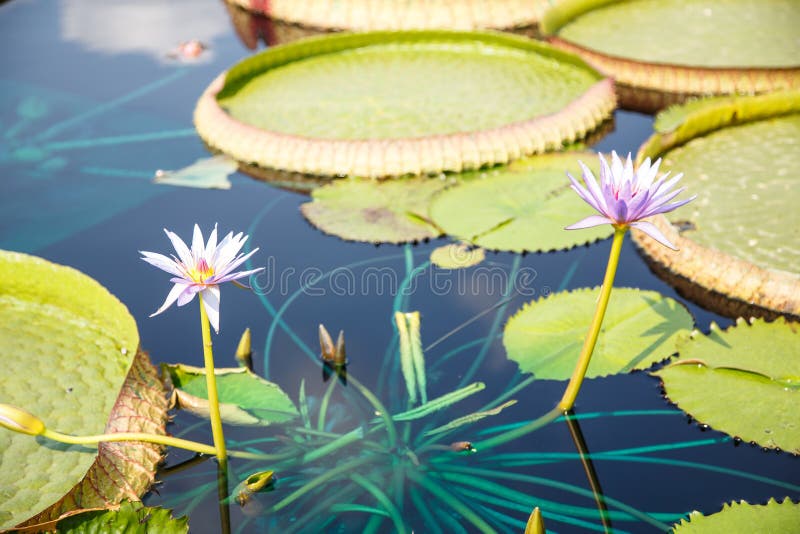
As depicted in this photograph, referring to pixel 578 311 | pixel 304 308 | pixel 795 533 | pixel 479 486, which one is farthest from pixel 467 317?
pixel 795 533

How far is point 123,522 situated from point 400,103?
2379 millimetres

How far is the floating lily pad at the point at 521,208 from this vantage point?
280 centimetres

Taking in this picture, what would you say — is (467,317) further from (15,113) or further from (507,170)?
(15,113)

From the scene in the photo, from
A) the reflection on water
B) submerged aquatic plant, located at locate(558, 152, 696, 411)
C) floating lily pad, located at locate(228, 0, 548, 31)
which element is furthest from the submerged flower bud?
floating lily pad, located at locate(228, 0, 548, 31)

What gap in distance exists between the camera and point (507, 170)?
3.23 m

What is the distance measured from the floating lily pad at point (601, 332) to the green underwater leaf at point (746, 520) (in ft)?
1.72

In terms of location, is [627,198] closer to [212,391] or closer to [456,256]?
[212,391]

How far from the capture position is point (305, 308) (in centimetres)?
266

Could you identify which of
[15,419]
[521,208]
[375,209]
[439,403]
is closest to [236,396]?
[439,403]

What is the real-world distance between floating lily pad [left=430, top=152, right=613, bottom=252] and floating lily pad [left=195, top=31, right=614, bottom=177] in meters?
0.15

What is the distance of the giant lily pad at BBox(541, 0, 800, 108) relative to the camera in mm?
3756

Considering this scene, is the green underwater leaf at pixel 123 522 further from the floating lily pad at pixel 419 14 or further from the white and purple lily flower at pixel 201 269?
the floating lily pad at pixel 419 14

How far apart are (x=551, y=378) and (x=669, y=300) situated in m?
0.50

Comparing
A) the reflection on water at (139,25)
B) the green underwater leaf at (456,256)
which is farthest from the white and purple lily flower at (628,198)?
the reflection on water at (139,25)
